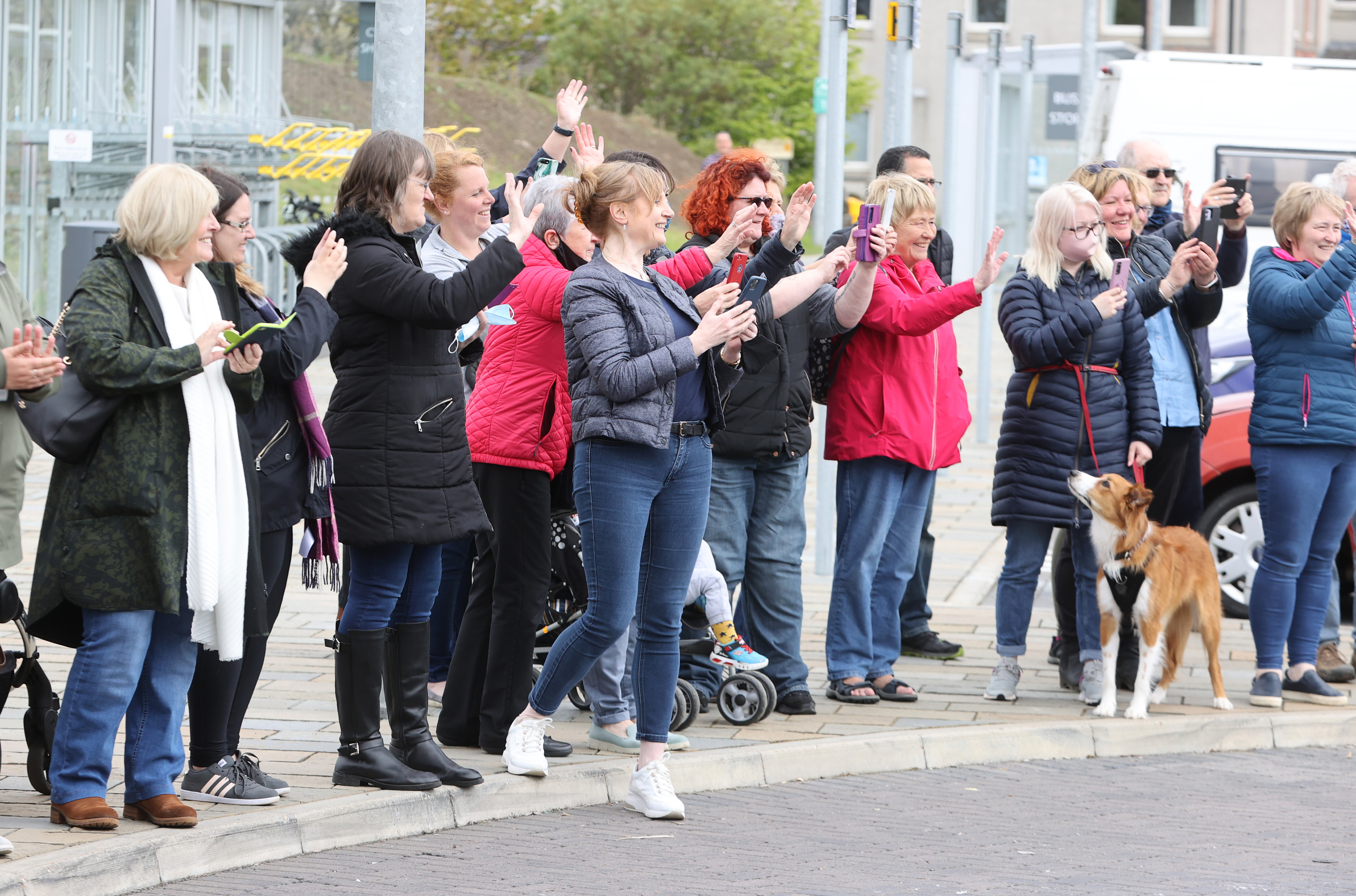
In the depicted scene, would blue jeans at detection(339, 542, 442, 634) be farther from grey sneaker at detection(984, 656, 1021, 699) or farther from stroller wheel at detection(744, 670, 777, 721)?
grey sneaker at detection(984, 656, 1021, 699)

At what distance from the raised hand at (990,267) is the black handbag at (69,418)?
9.97 feet

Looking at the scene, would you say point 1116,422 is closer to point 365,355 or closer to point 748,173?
point 748,173

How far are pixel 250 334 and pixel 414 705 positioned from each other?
1.37 m

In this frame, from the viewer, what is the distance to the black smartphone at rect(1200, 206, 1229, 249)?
7273mm

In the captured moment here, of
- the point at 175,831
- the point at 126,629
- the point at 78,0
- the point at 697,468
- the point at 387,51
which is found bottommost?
the point at 175,831

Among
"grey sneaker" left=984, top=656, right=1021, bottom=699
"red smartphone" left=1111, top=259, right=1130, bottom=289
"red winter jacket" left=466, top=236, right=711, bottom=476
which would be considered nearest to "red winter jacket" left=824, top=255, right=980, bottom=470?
"red smartphone" left=1111, top=259, right=1130, bottom=289

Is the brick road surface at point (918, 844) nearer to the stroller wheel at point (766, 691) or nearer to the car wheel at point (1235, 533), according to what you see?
the stroller wheel at point (766, 691)

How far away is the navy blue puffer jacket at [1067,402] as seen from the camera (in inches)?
277

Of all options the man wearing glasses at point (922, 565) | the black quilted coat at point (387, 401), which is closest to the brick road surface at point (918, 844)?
the black quilted coat at point (387, 401)

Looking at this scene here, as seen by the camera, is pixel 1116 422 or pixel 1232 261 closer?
pixel 1116 422

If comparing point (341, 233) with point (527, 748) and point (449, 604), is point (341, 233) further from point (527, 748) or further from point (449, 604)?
point (449, 604)

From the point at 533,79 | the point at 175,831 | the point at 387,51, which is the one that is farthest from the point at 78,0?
the point at 533,79

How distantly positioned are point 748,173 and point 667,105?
183 ft

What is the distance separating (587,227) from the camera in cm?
554
